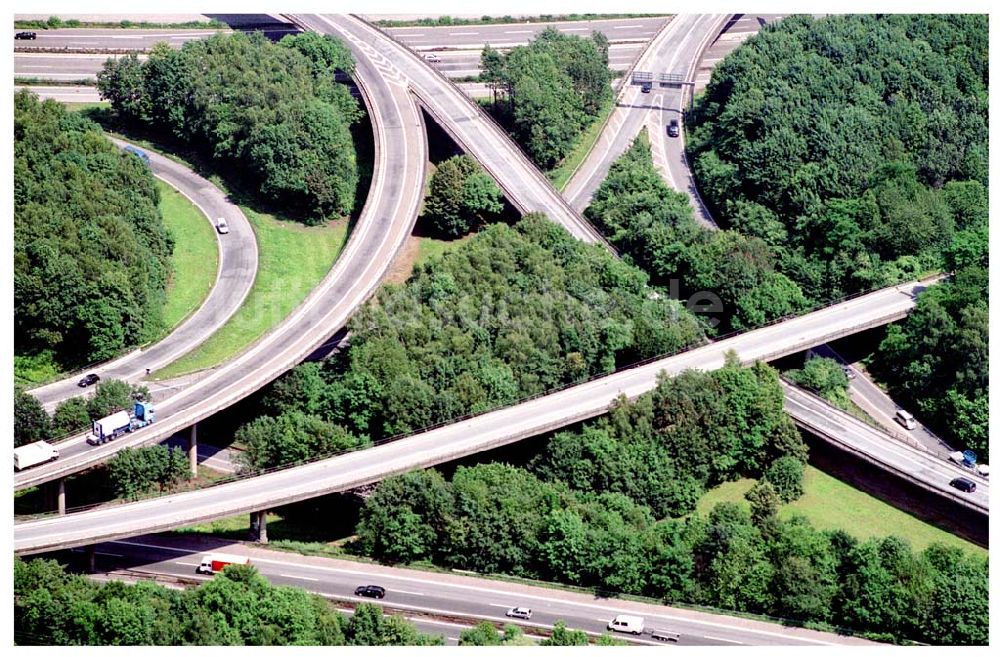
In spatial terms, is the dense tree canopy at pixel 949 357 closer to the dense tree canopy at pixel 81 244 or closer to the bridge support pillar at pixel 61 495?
the dense tree canopy at pixel 81 244

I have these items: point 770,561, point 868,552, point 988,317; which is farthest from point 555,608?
point 988,317

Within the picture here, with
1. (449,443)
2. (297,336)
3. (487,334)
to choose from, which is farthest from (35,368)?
(487,334)

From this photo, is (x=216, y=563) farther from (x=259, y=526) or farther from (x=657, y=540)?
(x=657, y=540)

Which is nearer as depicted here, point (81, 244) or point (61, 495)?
point (61, 495)

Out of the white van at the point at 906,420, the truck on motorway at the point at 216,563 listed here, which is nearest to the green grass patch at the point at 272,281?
the truck on motorway at the point at 216,563

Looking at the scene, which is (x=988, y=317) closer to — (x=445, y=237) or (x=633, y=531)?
(x=633, y=531)

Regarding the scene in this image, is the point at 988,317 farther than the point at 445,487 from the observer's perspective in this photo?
Yes

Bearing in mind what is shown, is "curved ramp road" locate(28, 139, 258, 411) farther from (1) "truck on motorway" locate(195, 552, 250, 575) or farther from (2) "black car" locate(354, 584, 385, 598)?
(2) "black car" locate(354, 584, 385, 598)
